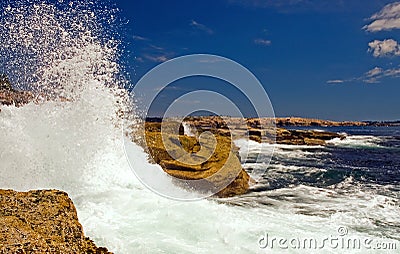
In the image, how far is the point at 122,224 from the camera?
612 centimetres

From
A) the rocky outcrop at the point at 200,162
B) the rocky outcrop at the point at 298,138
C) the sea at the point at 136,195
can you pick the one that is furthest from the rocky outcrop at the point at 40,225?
the rocky outcrop at the point at 298,138

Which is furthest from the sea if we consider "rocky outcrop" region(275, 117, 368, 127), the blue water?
"rocky outcrop" region(275, 117, 368, 127)

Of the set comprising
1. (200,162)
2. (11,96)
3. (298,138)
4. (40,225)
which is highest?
(298,138)

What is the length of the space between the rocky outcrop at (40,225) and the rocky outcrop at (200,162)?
6.40 meters

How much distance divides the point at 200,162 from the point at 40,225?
27.9 feet

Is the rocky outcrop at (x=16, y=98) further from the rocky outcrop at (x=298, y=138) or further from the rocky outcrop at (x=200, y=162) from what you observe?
the rocky outcrop at (x=298, y=138)

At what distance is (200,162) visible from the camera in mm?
12570

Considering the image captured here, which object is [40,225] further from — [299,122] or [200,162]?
[299,122]

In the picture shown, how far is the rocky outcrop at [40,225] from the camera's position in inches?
150

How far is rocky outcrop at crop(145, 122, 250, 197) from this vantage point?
37.2 ft

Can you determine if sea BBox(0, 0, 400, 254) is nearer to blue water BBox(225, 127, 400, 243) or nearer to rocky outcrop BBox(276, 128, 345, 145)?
blue water BBox(225, 127, 400, 243)

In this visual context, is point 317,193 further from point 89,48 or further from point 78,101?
point 89,48

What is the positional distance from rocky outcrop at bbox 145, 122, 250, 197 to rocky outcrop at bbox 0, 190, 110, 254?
640cm

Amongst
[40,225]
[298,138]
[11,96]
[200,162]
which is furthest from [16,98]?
[298,138]
